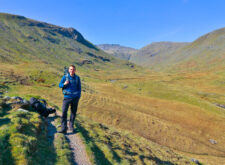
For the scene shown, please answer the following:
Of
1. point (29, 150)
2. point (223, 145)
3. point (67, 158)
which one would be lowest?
point (223, 145)

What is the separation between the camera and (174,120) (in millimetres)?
29156

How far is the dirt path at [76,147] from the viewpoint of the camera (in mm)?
7245

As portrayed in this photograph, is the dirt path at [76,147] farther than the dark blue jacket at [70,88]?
No

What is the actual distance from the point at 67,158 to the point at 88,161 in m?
1.20

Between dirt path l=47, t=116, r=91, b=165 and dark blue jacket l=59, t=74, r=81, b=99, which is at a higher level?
dark blue jacket l=59, t=74, r=81, b=99

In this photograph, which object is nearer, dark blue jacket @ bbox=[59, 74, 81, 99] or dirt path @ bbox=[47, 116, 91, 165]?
dirt path @ bbox=[47, 116, 91, 165]

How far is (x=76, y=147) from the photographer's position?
8148 mm

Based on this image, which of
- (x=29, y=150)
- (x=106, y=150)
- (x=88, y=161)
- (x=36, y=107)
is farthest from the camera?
(x=36, y=107)

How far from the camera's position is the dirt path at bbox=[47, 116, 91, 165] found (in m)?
7.25

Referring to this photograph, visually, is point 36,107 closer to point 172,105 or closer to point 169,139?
point 169,139

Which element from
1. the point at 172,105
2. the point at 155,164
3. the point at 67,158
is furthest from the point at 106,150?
the point at 172,105

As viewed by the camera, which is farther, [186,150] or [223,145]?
[223,145]

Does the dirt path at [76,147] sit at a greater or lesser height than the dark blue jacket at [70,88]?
lesser

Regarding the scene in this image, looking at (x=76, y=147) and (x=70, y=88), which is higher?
(x=70, y=88)
